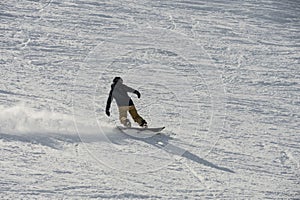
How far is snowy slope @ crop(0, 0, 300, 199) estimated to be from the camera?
22.1 feet

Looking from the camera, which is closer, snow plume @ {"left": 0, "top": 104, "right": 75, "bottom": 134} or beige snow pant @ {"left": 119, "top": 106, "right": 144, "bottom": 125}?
snow plume @ {"left": 0, "top": 104, "right": 75, "bottom": 134}

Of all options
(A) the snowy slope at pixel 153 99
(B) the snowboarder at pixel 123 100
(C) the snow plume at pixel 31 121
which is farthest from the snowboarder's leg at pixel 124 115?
(C) the snow plume at pixel 31 121

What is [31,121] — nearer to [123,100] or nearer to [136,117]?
[123,100]

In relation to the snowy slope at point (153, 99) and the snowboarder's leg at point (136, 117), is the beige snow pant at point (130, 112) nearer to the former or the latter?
the snowboarder's leg at point (136, 117)

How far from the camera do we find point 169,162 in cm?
722

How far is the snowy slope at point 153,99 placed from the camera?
673 centimetres

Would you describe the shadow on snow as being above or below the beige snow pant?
below

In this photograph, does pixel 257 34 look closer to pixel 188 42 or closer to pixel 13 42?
pixel 188 42

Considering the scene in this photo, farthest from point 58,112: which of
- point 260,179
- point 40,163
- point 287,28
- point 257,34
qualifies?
point 287,28

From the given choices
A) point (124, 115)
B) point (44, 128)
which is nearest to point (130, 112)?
point (124, 115)

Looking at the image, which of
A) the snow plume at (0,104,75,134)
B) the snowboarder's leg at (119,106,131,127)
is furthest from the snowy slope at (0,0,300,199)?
the snowboarder's leg at (119,106,131,127)

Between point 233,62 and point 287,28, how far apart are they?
347 cm

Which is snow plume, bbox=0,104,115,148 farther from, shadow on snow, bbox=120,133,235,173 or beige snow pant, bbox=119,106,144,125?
shadow on snow, bbox=120,133,235,173

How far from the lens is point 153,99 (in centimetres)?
948
